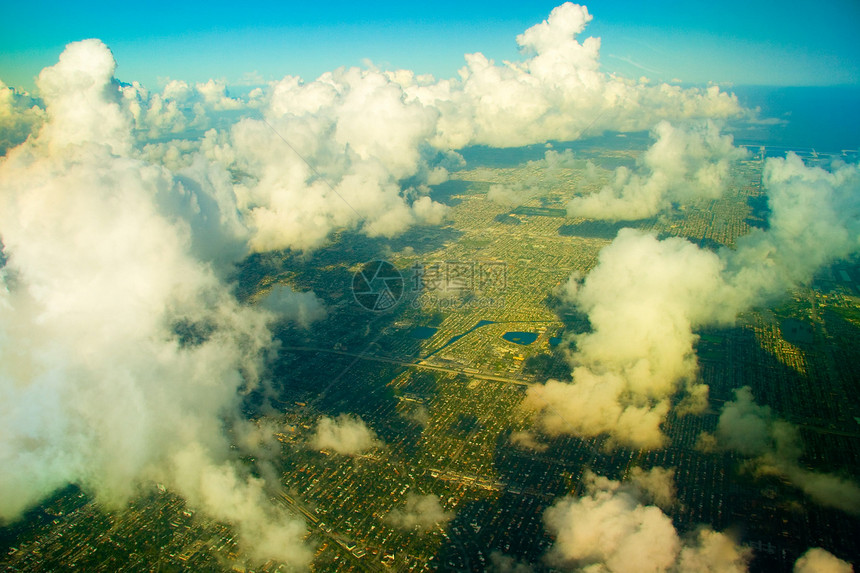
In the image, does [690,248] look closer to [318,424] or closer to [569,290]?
[569,290]

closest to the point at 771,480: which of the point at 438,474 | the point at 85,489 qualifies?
the point at 438,474

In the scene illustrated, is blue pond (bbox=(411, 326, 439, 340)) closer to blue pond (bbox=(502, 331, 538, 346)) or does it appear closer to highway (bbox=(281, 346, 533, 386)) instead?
highway (bbox=(281, 346, 533, 386))

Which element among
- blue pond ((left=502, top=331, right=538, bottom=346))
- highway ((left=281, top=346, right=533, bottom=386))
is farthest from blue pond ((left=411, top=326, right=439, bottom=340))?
blue pond ((left=502, top=331, right=538, bottom=346))

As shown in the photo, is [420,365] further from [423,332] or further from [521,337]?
[521,337]

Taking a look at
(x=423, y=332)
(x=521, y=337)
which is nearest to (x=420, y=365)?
(x=423, y=332)

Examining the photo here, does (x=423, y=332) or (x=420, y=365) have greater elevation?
(x=423, y=332)

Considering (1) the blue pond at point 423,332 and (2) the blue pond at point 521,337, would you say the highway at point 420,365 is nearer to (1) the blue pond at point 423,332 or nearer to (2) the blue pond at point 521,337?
(1) the blue pond at point 423,332
